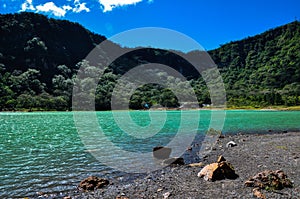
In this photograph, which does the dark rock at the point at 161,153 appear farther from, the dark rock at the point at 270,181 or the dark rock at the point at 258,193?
the dark rock at the point at 258,193

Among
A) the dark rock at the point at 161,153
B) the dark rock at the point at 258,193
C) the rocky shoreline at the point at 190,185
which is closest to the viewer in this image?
the dark rock at the point at 258,193

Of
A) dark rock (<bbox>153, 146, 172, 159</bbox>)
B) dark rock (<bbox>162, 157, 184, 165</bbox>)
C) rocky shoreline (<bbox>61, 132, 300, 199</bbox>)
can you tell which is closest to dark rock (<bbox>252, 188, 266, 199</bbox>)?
rocky shoreline (<bbox>61, 132, 300, 199</bbox>)

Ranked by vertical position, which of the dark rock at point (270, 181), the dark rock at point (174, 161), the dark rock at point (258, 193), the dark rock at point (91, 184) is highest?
the dark rock at point (270, 181)

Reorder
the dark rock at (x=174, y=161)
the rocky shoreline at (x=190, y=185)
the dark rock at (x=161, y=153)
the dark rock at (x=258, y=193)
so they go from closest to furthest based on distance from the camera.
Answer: the dark rock at (x=258, y=193)
the rocky shoreline at (x=190, y=185)
the dark rock at (x=174, y=161)
the dark rock at (x=161, y=153)

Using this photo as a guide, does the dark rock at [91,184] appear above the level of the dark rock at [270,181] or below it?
below

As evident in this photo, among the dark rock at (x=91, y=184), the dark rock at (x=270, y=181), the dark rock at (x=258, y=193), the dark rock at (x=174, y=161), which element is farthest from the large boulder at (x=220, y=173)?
the dark rock at (x=91, y=184)

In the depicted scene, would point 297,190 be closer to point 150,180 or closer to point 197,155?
point 150,180

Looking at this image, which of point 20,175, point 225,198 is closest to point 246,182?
point 225,198

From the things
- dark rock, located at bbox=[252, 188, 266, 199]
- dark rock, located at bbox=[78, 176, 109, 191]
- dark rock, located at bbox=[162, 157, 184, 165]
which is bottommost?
dark rock, located at bbox=[162, 157, 184, 165]

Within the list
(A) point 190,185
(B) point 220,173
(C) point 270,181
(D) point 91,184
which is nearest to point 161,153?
(B) point 220,173

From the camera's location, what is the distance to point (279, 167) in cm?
1399

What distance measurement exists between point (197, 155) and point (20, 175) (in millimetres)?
13140

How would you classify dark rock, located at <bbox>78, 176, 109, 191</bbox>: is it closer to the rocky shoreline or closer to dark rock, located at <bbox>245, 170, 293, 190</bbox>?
the rocky shoreline

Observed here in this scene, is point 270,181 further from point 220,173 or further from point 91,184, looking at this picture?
point 91,184
